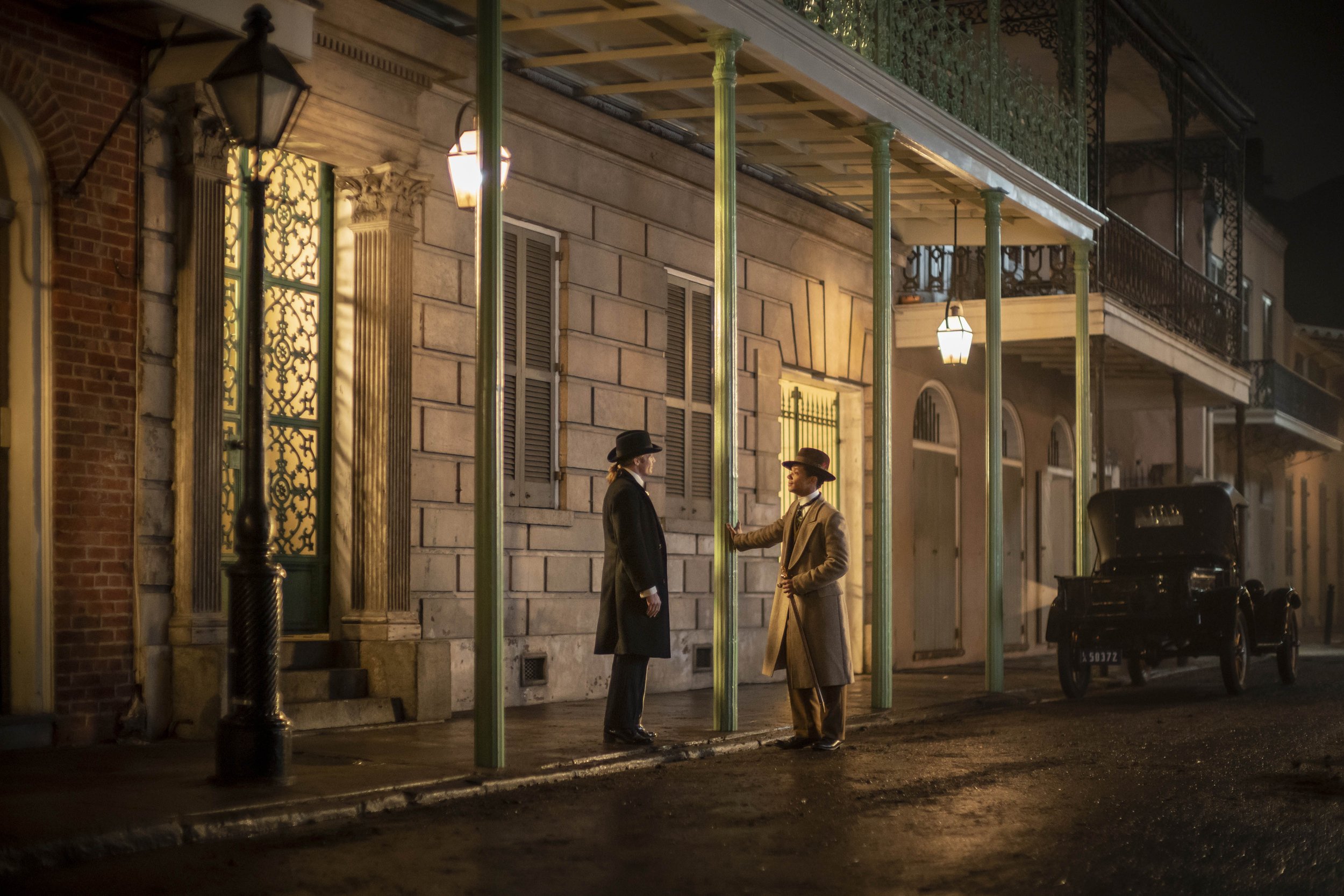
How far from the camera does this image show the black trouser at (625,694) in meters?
9.57

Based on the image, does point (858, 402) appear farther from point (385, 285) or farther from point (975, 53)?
point (385, 285)

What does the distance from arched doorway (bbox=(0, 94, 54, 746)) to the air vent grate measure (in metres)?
4.12

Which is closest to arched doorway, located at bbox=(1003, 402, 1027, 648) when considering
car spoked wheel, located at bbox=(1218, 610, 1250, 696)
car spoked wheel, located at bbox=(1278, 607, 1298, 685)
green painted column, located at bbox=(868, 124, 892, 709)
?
car spoked wheel, located at bbox=(1278, 607, 1298, 685)

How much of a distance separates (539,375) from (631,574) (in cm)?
370

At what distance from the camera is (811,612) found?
9.86 metres

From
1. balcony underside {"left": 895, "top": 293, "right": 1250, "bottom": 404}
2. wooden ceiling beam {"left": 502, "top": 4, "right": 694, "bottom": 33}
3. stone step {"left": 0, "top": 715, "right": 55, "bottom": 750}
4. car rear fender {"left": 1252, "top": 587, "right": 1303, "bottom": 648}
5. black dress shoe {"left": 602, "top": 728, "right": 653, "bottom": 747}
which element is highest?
wooden ceiling beam {"left": 502, "top": 4, "right": 694, "bottom": 33}

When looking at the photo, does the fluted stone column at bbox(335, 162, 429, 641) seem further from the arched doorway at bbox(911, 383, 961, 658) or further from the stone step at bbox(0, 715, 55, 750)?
the arched doorway at bbox(911, 383, 961, 658)

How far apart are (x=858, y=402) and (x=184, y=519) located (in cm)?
939

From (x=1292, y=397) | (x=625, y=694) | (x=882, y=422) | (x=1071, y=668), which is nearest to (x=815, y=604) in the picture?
(x=625, y=694)

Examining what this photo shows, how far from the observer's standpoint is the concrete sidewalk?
6.34m

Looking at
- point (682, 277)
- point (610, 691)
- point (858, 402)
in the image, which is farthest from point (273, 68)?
point (858, 402)

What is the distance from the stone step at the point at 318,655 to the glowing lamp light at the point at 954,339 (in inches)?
306

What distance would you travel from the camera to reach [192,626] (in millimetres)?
9594

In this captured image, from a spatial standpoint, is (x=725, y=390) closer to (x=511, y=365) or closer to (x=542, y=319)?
(x=511, y=365)
